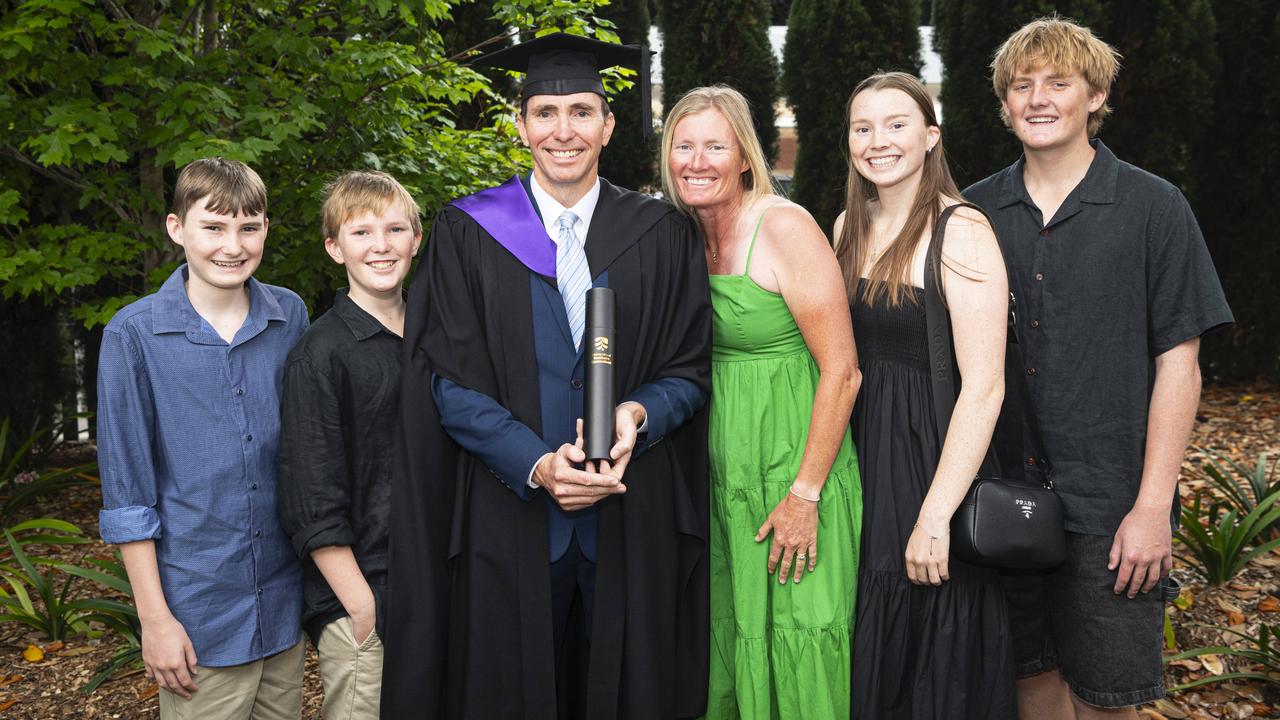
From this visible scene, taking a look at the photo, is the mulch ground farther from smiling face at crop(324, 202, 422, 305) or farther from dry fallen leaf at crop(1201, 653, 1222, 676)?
smiling face at crop(324, 202, 422, 305)

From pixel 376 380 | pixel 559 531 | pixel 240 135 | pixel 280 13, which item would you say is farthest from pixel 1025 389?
pixel 280 13

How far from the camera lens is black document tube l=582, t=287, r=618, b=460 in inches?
84.1

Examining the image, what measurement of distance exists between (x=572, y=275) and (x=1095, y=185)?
1393mm

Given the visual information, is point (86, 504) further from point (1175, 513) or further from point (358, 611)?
point (1175, 513)

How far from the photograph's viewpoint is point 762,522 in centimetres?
260

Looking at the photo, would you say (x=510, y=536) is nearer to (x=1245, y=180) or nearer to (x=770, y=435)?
(x=770, y=435)

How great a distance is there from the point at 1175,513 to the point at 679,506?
1367mm

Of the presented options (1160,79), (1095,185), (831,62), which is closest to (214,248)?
(1095,185)

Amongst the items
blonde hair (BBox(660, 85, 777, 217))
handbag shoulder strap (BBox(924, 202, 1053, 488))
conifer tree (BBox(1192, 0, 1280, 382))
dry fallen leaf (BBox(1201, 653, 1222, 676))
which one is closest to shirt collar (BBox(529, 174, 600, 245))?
blonde hair (BBox(660, 85, 777, 217))

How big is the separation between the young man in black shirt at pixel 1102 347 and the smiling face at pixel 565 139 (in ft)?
3.73

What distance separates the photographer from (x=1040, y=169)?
8.64 feet

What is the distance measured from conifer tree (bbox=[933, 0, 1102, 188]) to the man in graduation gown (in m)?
5.30

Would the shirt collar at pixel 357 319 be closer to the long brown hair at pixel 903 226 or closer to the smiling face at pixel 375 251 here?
the smiling face at pixel 375 251

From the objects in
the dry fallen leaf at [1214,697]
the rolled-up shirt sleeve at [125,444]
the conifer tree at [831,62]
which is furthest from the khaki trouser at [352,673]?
the conifer tree at [831,62]
